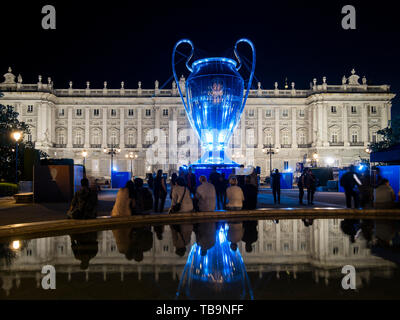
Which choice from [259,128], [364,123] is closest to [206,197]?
[259,128]

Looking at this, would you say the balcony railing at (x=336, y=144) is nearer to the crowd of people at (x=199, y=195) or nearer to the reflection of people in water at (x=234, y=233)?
the crowd of people at (x=199, y=195)

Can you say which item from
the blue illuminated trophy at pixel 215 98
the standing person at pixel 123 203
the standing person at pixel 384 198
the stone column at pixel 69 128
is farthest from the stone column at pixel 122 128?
the standing person at pixel 384 198

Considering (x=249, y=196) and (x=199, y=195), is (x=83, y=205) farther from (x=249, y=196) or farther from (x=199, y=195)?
(x=249, y=196)

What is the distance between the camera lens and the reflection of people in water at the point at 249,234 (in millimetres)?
6215

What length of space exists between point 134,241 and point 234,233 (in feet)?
6.68

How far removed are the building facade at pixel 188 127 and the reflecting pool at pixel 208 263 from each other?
51912mm

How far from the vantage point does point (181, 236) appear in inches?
276

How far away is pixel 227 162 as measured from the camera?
13078 mm

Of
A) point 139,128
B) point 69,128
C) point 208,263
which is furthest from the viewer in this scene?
point 139,128

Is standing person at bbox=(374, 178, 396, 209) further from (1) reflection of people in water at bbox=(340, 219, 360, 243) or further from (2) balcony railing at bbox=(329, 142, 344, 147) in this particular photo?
(2) balcony railing at bbox=(329, 142, 344, 147)
